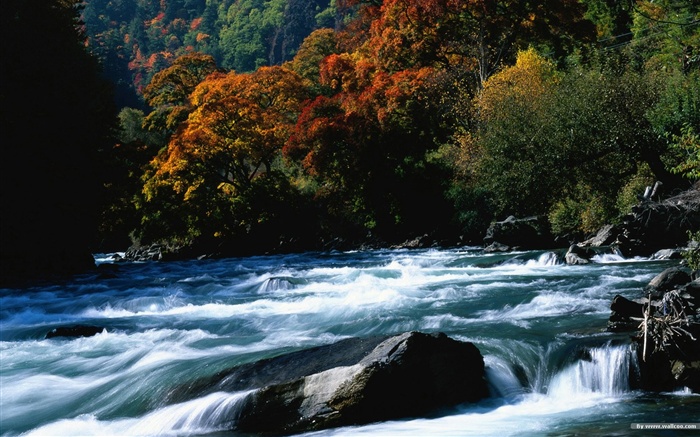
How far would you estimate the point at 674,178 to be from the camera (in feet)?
71.2

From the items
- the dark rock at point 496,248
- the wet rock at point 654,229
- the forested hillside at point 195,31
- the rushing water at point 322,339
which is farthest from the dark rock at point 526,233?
the forested hillside at point 195,31

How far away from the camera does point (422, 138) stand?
33125 millimetres

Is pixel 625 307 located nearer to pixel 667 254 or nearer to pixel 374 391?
pixel 374 391

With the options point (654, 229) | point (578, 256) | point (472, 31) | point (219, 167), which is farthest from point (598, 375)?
point (219, 167)

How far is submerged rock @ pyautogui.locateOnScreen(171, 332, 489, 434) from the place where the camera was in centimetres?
759

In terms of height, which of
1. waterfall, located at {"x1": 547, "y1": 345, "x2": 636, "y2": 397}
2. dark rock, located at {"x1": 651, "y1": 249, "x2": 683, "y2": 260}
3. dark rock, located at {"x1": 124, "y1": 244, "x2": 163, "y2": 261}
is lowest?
waterfall, located at {"x1": 547, "y1": 345, "x2": 636, "y2": 397}

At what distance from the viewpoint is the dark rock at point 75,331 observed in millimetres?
12617

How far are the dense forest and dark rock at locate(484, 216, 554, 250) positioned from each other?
520mm

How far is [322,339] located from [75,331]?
15.1 feet

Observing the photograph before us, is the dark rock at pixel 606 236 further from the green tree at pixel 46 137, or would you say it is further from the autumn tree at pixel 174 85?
the autumn tree at pixel 174 85

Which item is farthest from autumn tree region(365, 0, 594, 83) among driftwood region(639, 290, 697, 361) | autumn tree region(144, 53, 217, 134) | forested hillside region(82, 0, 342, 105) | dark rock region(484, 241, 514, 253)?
forested hillside region(82, 0, 342, 105)

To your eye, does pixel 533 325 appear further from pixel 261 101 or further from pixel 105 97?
pixel 261 101

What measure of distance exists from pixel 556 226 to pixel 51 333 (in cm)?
1693

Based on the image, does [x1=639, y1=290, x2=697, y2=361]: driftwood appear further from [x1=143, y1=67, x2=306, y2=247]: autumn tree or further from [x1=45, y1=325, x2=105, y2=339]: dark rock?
[x1=143, y1=67, x2=306, y2=247]: autumn tree
